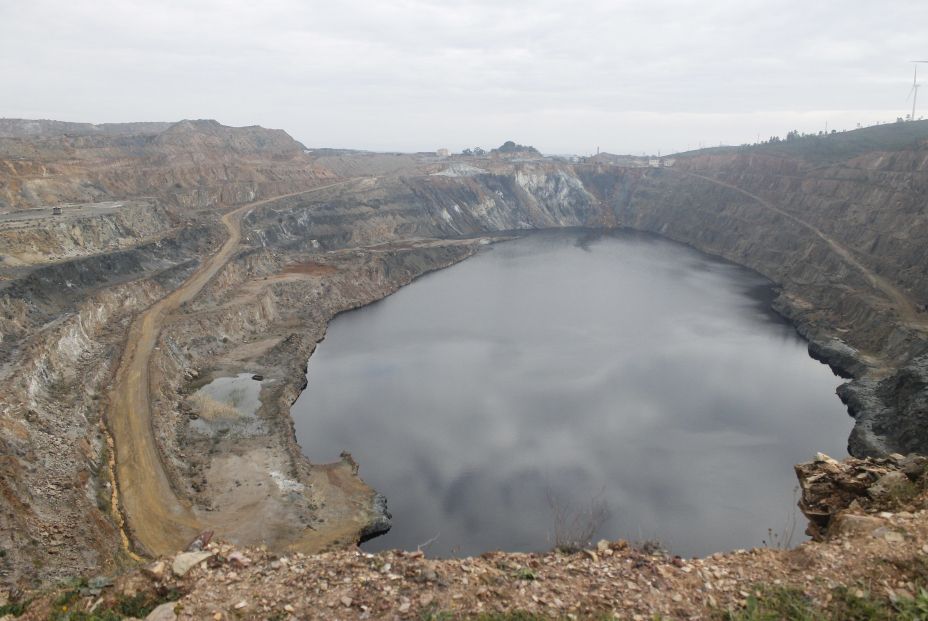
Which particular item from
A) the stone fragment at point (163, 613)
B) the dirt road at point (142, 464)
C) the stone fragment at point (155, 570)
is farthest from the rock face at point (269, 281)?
the stone fragment at point (163, 613)

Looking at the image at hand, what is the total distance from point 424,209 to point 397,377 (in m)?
73.7

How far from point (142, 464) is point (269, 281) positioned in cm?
3595

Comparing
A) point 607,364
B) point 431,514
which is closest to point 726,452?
point 607,364

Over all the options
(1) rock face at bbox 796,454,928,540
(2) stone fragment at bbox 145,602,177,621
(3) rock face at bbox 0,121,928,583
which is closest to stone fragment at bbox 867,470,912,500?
(1) rock face at bbox 796,454,928,540

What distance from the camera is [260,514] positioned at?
28.0m

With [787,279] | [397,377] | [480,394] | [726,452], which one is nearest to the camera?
[726,452]

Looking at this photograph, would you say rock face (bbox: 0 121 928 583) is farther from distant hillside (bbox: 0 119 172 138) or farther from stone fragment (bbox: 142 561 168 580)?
distant hillside (bbox: 0 119 172 138)

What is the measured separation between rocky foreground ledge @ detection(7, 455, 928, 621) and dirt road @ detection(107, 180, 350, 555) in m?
11.1

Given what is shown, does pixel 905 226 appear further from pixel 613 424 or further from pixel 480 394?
pixel 480 394

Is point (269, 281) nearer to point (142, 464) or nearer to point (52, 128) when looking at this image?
point (142, 464)

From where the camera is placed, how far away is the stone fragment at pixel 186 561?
1361 centimetres

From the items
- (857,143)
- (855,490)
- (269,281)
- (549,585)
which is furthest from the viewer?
(857,143)

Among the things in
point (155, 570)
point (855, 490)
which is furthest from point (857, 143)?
point (155, 570)

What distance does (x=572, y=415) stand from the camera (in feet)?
125
